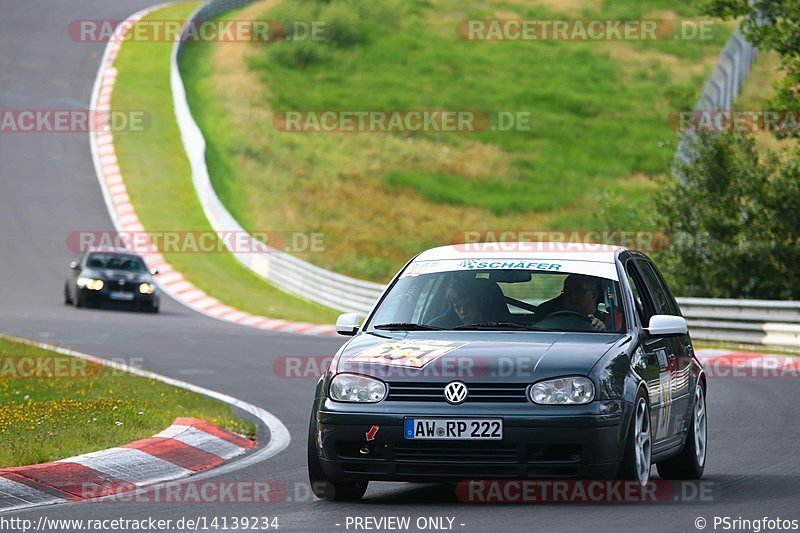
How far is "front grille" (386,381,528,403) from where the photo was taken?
823 centimetres

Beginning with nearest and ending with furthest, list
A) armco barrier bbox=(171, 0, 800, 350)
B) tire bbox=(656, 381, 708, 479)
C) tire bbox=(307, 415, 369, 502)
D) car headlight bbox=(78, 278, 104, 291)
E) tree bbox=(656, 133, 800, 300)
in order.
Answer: tire bbox=(307, 415, 369, 502), tire bbox=(656, 381, 708, 479), armco barrier bbox=(171, 0, 800, 350), tree bbox=(656, 133, 800, 300), car headlight bbox=(78, 278, 104, 291)

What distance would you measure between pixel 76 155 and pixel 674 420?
41419mm

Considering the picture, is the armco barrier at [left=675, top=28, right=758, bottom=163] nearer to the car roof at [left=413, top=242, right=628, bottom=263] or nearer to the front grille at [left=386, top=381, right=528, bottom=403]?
the car roof at [left=413, top=242, right=628, bottom=263]

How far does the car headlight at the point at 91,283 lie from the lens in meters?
31.4

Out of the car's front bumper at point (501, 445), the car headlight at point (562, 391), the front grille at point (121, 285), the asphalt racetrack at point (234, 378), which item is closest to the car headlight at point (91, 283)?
the front grille at point (121, 285)

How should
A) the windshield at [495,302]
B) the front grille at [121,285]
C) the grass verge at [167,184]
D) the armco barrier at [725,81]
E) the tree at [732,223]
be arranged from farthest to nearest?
the armco barrier at [725,81] < the grass verge at [167,184] < the front grille at [121,285] < the tree at [732,223] < the windshield at [495,302]

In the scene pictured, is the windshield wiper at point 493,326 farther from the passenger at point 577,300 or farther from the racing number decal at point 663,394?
the racing number decal at point 663,394

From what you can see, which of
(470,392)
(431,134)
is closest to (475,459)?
(470,392)

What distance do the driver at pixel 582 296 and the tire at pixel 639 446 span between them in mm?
725

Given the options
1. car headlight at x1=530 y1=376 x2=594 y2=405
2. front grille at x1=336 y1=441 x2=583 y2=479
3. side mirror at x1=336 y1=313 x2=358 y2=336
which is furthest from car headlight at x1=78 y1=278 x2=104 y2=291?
car headlight at x1=530 y1=376 x2=594 y2=405

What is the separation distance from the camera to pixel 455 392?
8.26 meters

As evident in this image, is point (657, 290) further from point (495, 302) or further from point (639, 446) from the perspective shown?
point (639, 446)

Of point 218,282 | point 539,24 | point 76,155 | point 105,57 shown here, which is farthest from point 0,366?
point 539,24

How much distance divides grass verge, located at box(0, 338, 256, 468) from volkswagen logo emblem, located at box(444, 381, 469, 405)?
3041 mm
